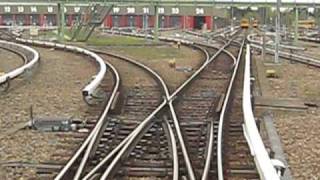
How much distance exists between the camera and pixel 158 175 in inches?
318

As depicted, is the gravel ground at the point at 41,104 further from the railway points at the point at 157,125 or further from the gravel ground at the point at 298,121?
the gravel ground at the point at 298,121

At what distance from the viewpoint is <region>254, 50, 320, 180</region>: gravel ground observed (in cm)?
912

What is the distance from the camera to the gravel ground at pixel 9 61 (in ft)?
80.8

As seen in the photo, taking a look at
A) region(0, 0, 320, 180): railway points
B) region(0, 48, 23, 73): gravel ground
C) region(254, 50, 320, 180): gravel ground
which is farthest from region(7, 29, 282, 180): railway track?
region(0, 48, 23, 73): gravel ground

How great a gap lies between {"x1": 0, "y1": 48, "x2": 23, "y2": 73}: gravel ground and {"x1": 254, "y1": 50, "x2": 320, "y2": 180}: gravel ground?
29.5 feet

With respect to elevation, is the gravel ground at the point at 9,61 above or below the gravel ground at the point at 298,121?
above

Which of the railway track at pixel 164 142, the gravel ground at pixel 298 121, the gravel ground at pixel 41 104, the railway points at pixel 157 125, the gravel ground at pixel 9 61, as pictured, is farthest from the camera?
the gravel ground at pixel 9 61

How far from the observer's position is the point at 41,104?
14.5 metres

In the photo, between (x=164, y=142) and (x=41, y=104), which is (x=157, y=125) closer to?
(x=164, y=142)

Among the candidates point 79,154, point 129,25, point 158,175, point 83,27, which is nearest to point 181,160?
point 158,175

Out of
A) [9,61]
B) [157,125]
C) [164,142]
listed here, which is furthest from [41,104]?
[9,61]

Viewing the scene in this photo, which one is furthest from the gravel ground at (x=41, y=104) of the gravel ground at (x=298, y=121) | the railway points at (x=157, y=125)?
the gravel ground at (x=298, y=121)

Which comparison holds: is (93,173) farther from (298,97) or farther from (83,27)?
(83,27)

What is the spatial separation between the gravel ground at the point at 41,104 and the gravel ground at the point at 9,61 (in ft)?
3.47
